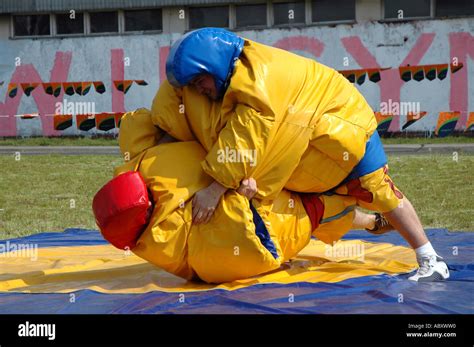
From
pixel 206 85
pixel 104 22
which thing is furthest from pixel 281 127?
pixel 104 22

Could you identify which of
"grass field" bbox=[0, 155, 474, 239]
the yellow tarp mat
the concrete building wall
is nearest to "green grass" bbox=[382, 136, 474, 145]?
the concrete building wall

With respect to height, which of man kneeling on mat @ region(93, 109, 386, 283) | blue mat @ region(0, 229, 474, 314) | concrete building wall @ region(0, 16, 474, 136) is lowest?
blue mat @ region(0, 229, 474, 314)

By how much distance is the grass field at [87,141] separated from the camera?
17375 mm

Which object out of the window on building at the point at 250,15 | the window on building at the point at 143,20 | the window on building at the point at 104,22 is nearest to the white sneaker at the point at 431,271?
the window on building at the point at 250,15

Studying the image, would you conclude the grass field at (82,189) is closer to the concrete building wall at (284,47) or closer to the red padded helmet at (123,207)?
the red padded helmet at (123,207)

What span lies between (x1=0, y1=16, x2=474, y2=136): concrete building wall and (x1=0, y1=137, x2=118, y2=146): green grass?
0.25m

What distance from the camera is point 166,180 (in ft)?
12.8

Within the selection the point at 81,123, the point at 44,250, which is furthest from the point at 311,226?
the point at 81,123

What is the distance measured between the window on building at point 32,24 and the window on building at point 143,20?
229cm

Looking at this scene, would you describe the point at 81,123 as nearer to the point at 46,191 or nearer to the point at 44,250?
the point at 46,191

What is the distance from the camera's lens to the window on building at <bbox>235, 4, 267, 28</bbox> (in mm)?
19422

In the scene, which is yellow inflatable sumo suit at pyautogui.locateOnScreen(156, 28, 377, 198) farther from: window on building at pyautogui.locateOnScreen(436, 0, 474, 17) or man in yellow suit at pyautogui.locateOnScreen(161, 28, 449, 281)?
window on building at pyautogui.locateOnScreen(436, 0, 474, 17)

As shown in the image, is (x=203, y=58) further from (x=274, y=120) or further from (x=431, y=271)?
(x=431, y=271)

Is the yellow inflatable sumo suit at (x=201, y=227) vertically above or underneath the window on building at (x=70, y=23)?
underneath
